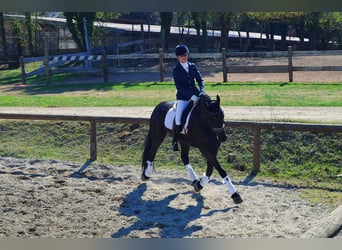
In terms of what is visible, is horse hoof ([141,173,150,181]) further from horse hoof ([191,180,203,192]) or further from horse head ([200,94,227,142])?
horse head ([200,94,227,142])

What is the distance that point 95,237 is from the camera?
5215mm

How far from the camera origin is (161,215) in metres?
5.84

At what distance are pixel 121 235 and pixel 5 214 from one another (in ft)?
4.97

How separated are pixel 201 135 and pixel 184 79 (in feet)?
2.32

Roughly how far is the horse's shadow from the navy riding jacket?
4.15 ft

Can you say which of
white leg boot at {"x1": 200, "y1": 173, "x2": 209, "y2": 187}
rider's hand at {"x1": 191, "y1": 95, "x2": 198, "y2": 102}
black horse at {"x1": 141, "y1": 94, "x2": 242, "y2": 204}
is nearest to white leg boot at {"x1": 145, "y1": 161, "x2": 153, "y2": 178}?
black horse at {"x1": 141, "y1": 94, "x2": 242, "y2": 204}

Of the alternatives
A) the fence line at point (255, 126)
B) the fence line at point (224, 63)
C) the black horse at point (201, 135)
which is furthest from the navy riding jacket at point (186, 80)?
the fence line at point (224, 63)

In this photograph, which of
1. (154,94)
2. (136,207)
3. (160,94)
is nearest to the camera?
(136,207)

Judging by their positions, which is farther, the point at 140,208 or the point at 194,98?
the point at 194,98

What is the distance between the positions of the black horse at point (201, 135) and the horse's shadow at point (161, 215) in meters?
0.39

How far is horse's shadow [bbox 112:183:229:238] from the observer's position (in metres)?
5.34

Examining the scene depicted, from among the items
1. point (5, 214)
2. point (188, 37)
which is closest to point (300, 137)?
point (5, 214)

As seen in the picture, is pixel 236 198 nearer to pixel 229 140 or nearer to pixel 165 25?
pixel 229 140

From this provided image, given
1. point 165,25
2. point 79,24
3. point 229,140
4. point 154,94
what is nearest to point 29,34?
point 79,24
